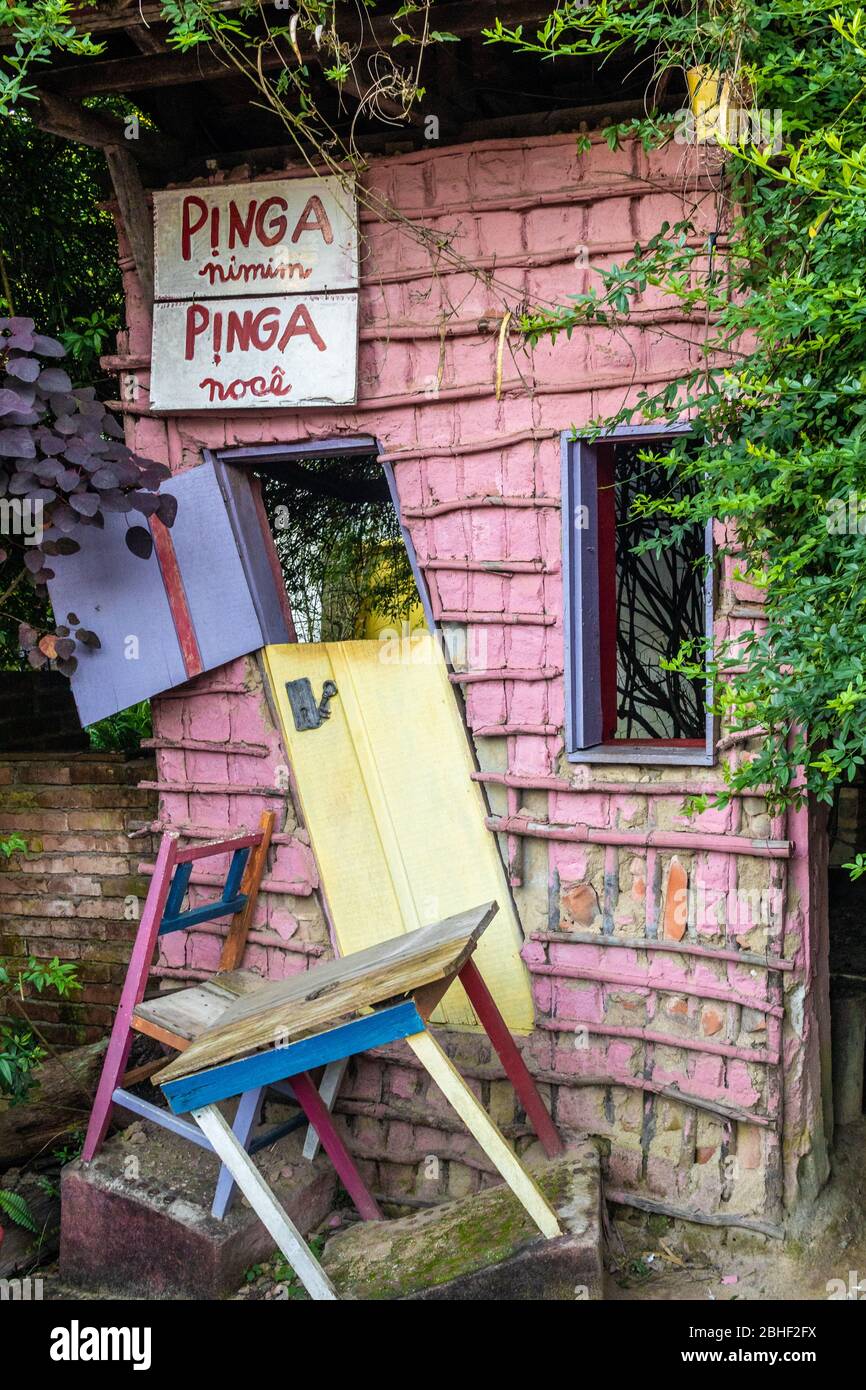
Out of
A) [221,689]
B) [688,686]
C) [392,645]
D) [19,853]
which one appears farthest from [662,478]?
[19,853]

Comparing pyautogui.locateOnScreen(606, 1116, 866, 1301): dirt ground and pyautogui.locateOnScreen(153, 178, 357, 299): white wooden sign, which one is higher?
pyautogui.locateOnScreen(153, 178, 357, 299): white wooden sign

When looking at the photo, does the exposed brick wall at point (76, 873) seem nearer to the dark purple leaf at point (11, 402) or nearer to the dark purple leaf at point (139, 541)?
the dark purple leaf at point (139, 541)

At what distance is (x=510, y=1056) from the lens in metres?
3.79

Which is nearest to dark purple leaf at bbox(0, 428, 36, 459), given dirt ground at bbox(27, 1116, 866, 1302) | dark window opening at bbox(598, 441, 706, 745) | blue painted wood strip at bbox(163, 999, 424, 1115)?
blue painted wood strip at bbox(163, 999, 424, 1115)

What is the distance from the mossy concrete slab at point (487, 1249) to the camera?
3309mm

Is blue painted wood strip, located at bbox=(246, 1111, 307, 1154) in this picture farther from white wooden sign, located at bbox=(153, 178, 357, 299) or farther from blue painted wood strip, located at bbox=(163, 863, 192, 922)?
white wooden sign, located at bbox=(153, 178, 357, 299)

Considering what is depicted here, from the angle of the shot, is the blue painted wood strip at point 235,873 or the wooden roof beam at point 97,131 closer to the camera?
the wooden roof beam at point 97,131

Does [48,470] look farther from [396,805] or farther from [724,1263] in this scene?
[724,1263]

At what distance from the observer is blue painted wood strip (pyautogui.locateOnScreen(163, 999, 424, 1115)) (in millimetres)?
3064

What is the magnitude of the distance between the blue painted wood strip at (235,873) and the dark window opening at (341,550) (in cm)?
200

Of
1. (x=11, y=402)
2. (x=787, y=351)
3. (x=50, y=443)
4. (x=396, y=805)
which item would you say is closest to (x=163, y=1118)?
(x=396, y=805)

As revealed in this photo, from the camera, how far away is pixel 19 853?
5.32m

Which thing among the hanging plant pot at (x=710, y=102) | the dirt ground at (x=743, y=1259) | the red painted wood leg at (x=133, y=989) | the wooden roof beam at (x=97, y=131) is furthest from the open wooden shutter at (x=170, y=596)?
the dirt ground at (x=743, y=1259)

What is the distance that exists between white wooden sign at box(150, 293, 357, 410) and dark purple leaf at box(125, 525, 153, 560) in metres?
0.50
